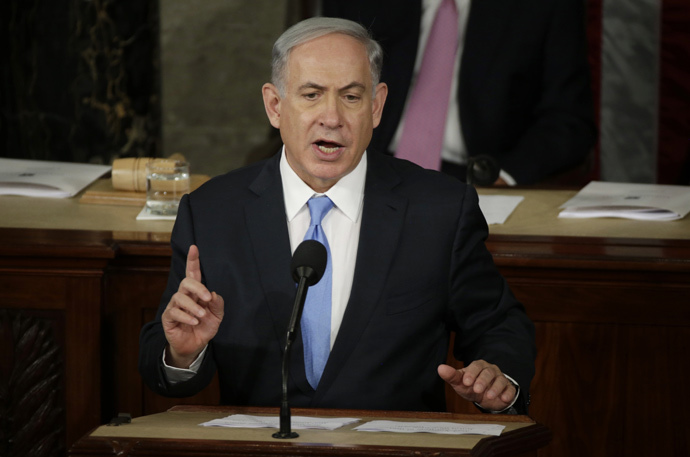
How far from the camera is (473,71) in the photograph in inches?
163

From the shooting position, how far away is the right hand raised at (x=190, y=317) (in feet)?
5.85

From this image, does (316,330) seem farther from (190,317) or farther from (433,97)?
(433,97)

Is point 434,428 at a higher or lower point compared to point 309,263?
lower

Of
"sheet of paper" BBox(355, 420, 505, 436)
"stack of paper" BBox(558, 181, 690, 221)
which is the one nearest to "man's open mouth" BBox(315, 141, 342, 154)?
"sheet of paper" BBox(355, 420, 505, 436)

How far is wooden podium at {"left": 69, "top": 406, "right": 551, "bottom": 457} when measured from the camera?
1.48 meters

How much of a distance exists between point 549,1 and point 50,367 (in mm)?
2542

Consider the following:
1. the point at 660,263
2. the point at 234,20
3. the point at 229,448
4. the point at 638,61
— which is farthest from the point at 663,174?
the point at 229,448

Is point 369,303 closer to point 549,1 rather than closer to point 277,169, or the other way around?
point 277,169

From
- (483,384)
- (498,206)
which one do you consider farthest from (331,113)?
(498,206)

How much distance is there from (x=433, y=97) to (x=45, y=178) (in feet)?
5.02

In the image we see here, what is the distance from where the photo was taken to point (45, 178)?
11.0 feet

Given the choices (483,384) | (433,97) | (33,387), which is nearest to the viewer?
(483,384)

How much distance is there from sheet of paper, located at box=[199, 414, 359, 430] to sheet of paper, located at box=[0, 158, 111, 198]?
165 cm

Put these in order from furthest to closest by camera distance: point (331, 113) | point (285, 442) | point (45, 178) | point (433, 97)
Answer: point (433, 97), point (45, 178), point (331, 113), point (285, 442)
